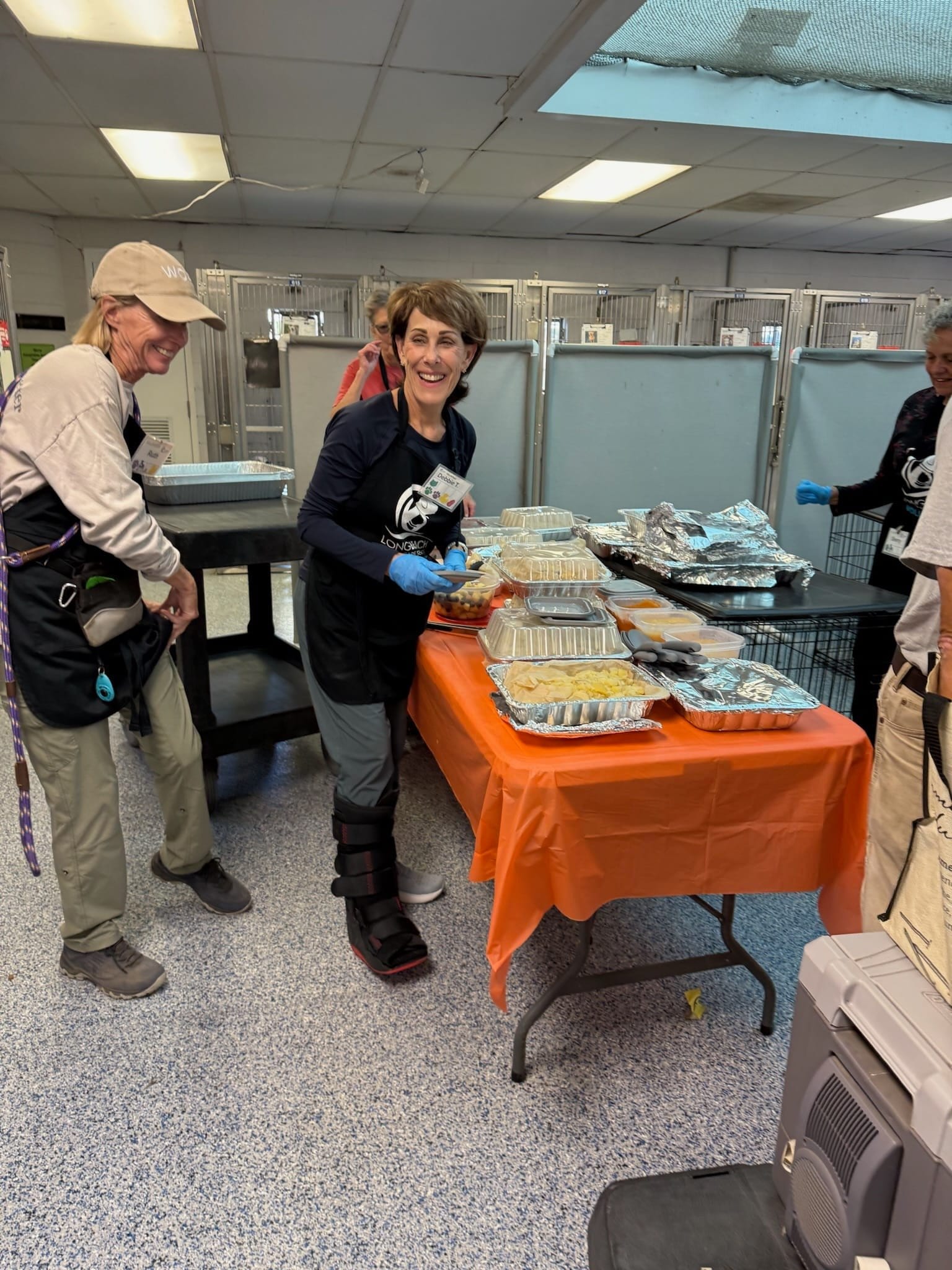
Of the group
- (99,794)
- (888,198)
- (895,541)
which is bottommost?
(99,794)

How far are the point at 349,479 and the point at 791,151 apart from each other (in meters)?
4.52

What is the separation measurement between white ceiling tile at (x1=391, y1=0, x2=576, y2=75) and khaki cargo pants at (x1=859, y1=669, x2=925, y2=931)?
3.00 meters

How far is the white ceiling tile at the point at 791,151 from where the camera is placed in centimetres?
443

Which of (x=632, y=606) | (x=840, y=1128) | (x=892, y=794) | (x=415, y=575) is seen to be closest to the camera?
(x=840, y=1128)

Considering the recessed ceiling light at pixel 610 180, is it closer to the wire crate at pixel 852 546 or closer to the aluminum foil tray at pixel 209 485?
the wire crate at pixel 852 546

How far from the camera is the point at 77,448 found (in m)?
1.46

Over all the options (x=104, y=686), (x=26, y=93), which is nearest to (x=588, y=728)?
(x=104, y=686)

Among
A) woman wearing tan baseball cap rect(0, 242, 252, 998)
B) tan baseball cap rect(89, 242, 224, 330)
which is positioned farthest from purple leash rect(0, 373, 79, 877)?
tan baseball cap rect(89, 242, 224, 330)

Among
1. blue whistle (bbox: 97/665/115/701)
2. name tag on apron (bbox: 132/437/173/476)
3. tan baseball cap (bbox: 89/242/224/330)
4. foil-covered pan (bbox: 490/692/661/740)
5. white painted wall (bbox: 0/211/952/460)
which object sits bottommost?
blue whistle (bbox: 97/665/115/701)

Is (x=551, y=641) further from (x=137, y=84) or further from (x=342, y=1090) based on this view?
(x=137, y=84)

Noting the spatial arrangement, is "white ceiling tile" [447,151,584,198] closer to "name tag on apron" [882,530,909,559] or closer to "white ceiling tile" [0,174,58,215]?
"white ceiling tile" [0,174,58,215]

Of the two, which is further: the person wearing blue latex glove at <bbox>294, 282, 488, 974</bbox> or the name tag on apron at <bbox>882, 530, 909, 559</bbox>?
the name tag on apron at <bbox>882, 530, 909, 559</bbox>

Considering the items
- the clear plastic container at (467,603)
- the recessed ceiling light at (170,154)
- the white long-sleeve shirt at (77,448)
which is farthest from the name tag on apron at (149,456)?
the recessed ceiling light at (170,154)

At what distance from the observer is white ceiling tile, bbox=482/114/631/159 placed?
13.8ft
